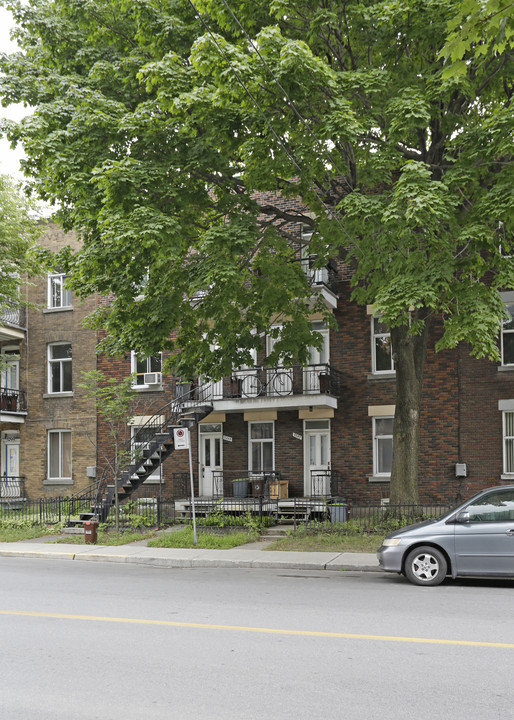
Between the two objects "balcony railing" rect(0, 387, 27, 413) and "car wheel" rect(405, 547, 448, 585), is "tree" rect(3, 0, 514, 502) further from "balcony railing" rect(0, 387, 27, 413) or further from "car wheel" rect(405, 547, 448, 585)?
"balcony railing" rect(0, 387, 27, 413)

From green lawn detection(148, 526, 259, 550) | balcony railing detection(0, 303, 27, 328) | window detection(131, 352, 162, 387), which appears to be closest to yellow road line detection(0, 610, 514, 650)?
green lawn detection(148, 526, 259, 550)

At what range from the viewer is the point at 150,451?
74.3ft

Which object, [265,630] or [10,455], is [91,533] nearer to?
[265,630]

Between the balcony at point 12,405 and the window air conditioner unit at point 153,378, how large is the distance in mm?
5363

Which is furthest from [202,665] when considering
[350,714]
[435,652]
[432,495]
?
[432,495]

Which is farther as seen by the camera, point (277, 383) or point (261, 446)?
point (261, 446)

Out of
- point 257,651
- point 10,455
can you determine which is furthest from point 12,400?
point 257,651

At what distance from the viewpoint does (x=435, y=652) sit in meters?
6.98

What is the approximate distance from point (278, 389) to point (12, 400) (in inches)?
428

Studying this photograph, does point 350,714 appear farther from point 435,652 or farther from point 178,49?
point 178,49

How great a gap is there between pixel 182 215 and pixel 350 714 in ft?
36.7

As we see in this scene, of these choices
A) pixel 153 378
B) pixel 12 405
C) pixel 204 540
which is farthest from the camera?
pixel 12 405

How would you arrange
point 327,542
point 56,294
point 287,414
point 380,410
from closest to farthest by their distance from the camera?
point 327,542
point 380,410
point 287,414
point 56,294

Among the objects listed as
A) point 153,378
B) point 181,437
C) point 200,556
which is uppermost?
point 153,378
